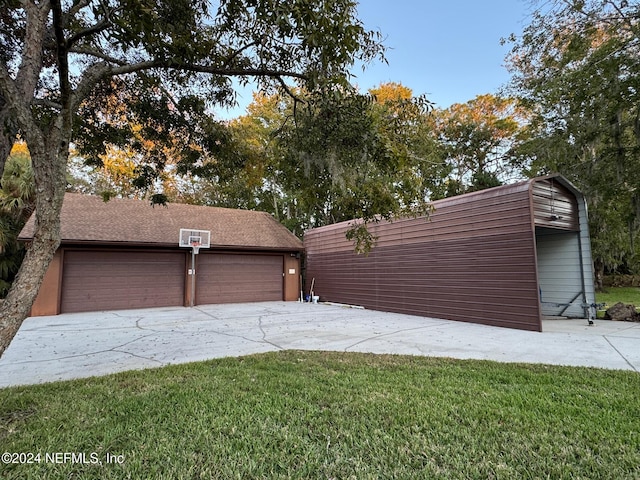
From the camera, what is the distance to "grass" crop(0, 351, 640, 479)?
2.00m

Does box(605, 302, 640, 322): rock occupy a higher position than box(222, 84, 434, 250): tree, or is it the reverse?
box(222, 84, 434, 250): tree

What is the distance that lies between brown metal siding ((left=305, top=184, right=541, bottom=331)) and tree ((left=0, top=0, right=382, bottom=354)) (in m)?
5.08

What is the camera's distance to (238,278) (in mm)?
12930

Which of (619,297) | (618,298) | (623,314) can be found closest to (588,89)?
(623,314)

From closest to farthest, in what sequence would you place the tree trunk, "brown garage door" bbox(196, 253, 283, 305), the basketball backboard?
the tree trunk < the basketball backboard < "brown garage door" bbox(196, 253, 283, 305)

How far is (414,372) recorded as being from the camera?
3832mm

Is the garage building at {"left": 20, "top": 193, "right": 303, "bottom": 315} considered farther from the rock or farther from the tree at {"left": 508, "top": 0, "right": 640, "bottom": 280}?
the rock

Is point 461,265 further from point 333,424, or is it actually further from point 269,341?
point 333,424

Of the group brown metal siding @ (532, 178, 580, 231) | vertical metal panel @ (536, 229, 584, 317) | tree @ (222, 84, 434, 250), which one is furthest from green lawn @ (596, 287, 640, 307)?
tree @ (222, 84, 434, 250)

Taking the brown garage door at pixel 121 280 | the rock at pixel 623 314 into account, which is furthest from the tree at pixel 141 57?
the rock at pixel 623 314

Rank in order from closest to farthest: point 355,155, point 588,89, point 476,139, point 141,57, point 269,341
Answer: point 355,155, point 141,57, point 269,341, point 588,89, point 476,139

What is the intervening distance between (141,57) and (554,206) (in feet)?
28.8

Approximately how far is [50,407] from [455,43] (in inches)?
452

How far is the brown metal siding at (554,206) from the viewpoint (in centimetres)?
737
